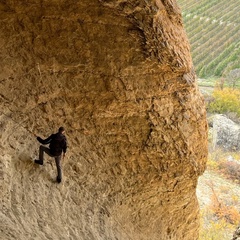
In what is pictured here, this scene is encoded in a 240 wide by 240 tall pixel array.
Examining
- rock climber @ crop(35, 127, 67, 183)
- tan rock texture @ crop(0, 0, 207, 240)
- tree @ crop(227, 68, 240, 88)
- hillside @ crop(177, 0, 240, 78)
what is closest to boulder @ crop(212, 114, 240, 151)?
tree @ crop(227, 68, 240, 88)

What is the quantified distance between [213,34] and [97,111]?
4532cm

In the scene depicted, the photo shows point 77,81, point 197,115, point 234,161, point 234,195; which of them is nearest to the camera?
point 77,81

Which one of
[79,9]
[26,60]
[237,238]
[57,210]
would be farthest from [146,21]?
[237,238]

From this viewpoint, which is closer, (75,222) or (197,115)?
(75,222)

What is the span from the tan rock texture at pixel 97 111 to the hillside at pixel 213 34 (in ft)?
123

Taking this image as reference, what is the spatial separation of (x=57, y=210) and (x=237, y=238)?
629 centimetres

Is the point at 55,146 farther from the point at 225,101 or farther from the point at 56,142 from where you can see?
the point at 225,101

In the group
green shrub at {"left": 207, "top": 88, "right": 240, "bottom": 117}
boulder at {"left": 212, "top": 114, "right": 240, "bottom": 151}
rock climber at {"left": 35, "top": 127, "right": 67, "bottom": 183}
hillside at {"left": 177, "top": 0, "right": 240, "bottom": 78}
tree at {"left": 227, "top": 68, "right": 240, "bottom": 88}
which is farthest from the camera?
hillside at {"left": 177, "top": 0, "right": 240, "bottom": 78}

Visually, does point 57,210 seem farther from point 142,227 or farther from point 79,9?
point 79,9

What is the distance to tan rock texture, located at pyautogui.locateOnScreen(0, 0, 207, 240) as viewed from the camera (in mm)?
7926

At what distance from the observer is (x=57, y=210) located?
7.88 metres

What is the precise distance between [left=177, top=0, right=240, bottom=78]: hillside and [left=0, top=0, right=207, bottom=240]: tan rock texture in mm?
37548

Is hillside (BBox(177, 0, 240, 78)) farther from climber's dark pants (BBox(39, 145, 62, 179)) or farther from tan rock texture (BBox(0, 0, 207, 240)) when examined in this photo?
climber's dark pants (BBox(39, 145, 62, 179))

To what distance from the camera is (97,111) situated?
9.02 meters
